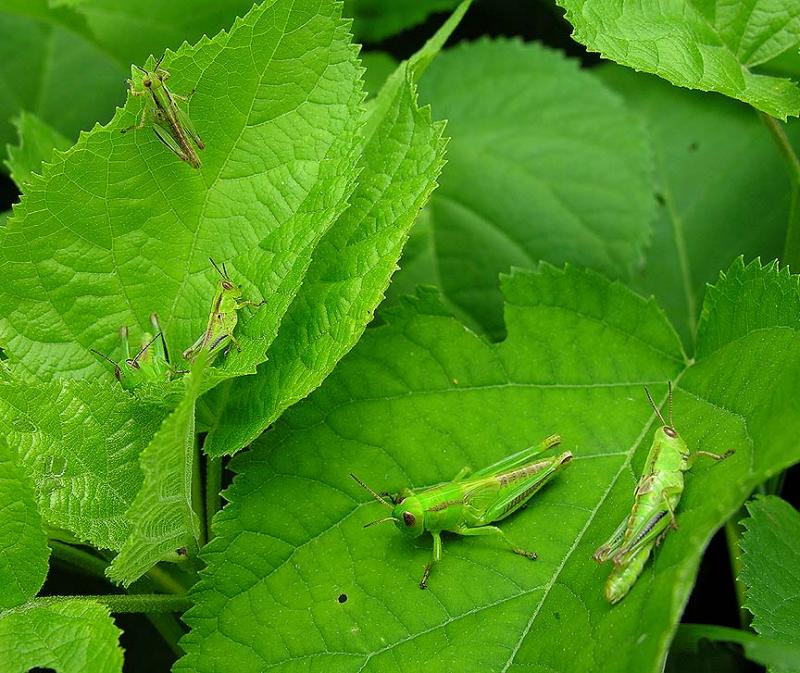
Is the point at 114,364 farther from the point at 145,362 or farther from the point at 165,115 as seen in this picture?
the point at 165,115

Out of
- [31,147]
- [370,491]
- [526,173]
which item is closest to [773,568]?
[370,491]

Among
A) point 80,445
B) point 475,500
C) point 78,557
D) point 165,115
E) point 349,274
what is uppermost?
point 165,115

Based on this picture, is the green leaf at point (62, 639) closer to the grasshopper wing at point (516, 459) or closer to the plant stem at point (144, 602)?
the plant stem at point (144, 602)

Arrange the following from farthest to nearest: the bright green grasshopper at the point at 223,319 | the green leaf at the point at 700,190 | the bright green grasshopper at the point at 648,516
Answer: the green leaf at the point at 700,190 → the bright green grasshopper at the point at 223,319 → the bright green grasshopper at the point at 648,516

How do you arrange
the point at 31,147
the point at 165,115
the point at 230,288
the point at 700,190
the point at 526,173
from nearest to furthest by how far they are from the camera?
1. the point at 165,115
2. the point at 230,288
3. the point at 31,147
4. the point at 526,173
5. the point at 700,190

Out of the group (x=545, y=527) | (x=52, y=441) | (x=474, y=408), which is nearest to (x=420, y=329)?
(x=474, y=408)

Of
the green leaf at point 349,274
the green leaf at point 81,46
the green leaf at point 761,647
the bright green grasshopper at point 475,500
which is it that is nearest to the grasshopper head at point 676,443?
the bright green grasshopper at point 475,500

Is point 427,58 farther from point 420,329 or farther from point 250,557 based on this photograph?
point 250,557
